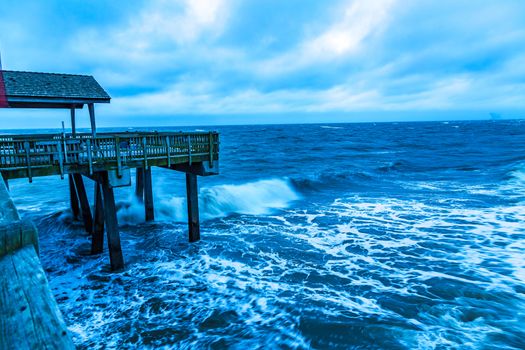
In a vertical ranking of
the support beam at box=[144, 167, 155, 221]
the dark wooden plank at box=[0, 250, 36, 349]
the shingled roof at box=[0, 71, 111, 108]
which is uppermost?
the shingled roof at box=[0, 71, 111, 108]

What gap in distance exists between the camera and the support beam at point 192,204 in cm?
1494

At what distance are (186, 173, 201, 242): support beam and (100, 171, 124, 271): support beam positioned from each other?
3480 mm

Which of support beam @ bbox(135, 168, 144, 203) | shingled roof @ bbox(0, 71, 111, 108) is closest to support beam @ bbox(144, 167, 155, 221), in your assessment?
support beam @ bbox(135, 168, 144, 203)

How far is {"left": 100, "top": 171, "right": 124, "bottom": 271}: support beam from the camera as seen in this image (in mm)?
12066

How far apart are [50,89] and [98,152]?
12.6 feet

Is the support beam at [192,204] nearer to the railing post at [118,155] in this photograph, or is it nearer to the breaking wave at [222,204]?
the railing post at [118,155]

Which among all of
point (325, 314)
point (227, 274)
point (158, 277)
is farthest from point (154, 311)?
point (325, 314)

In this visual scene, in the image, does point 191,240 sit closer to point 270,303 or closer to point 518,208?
point 270,303

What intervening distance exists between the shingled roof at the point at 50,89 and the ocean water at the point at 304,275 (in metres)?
6.63

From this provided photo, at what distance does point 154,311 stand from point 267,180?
2244cm

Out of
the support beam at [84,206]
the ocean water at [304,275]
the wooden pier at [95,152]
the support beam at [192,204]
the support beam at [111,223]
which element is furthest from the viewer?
the support beam at [84,206]

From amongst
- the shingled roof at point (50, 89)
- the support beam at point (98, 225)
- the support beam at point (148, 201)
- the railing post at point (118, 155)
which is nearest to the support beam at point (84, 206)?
the support beam at point (148, 201)

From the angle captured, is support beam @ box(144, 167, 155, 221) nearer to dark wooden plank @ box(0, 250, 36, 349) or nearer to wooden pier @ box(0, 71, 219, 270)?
wooden pier @ box(0, 71, 219, 270)

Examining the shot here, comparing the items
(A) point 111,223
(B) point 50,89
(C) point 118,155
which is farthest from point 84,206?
(C) point 118,155
